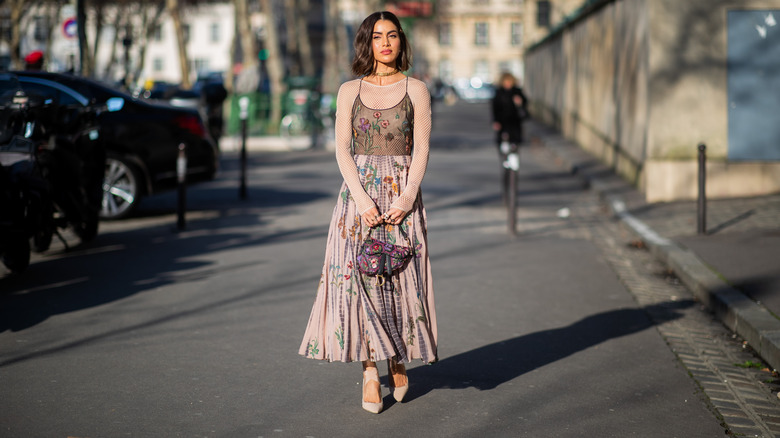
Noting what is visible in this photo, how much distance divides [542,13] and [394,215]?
2557 inches

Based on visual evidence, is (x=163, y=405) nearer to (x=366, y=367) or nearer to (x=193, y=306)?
(x=366, y=367)

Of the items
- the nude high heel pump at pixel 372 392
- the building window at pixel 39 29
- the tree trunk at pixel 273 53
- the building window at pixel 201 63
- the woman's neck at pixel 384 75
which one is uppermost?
the building window at pixel 39 29

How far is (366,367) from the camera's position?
5.09m

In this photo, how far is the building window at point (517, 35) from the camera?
111188 millimetres

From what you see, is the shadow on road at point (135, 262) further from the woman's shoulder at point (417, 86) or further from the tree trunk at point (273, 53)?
the tree trunk at point (273, 53)

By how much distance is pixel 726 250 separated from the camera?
31.9 feet

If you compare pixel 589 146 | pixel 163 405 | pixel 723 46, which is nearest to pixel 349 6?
pixel 589 146

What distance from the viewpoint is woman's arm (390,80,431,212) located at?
4.92 meters

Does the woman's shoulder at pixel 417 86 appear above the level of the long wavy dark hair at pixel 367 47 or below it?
below

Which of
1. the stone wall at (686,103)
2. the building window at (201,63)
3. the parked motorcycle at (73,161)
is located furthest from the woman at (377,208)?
the building window at (201,63)

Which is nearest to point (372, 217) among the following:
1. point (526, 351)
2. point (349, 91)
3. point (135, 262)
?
point (349, 91)

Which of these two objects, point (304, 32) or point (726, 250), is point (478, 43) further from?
point (726, 250)

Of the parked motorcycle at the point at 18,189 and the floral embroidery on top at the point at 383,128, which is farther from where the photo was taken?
the parked motorcycle at the point at 18,189

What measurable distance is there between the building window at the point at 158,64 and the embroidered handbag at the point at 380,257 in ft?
316
